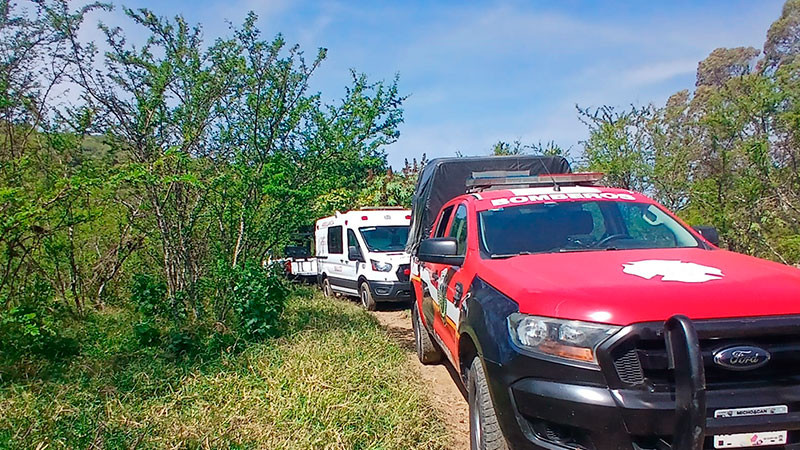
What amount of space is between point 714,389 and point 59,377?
5454 millimetres

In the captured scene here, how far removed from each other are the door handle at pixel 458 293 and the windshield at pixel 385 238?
7085mm

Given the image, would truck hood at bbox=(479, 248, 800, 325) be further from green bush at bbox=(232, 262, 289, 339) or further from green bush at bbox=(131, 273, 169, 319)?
green bush at bbox=(131, 273, 169, 319)

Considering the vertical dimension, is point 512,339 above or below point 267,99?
below

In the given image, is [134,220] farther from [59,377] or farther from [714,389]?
[714,389]

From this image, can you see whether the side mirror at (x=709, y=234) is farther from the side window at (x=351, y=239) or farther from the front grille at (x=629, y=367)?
the side window at (x=351, y=239)

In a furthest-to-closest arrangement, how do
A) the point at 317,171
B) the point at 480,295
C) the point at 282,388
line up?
the point at 317,171, the point at 282,388, the point at 480,295

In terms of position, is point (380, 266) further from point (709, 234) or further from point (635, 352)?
point (635, 352)

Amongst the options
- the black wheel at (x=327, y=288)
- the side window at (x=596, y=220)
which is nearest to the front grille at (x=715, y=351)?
the side window at (x=596, y=220)

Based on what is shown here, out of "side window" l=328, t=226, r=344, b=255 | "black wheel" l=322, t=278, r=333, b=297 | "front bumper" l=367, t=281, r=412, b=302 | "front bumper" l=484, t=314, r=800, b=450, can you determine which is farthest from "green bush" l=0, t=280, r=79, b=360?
"black wheel" l=322, t=278, r=333, b=297

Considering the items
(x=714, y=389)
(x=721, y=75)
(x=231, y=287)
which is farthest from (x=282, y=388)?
(x=721, y=75)

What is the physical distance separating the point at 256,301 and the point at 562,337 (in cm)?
473

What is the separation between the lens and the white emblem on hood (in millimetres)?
2883

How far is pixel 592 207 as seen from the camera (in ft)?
14.9

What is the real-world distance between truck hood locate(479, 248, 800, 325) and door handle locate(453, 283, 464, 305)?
619 millimetres
